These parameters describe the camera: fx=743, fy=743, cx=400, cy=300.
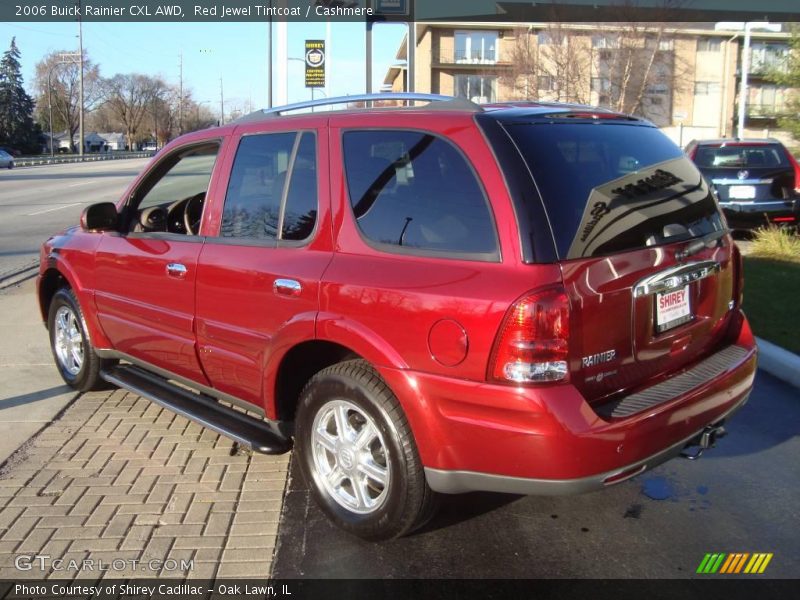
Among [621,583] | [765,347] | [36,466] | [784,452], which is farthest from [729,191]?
[36,466]

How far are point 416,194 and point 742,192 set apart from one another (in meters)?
9.88

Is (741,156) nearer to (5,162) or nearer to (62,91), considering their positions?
(5,162)

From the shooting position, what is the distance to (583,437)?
108 inches

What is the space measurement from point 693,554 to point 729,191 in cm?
948

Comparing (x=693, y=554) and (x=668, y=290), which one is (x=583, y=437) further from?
(x=693, y=554)

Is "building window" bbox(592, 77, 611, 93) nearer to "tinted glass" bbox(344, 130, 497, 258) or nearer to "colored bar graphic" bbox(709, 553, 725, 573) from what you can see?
"tinted glass" bbox(344, 130, 497, 258)

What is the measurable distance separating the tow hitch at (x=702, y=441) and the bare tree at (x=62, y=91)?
106 m

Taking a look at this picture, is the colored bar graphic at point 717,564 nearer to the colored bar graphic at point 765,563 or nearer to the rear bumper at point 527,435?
the colored bar graphic at point 765,563

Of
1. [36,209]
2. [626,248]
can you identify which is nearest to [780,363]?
[626,248]

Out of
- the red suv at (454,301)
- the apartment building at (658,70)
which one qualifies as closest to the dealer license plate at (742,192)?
the red suv at (454,301)

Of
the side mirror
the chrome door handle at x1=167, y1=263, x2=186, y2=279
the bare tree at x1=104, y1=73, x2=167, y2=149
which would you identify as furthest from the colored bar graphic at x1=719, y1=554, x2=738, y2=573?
the bare tree at x1=104, y1=73, x2=167, y2=149

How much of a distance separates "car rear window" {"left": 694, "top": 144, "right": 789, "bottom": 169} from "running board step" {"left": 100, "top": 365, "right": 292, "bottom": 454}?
989 centimetres

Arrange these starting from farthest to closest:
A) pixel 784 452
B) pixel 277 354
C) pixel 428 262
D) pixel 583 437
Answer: pixel 784 452
pixel 277 354
pixel 428 262
pixel 583 437

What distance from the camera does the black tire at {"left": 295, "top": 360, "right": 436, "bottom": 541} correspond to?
→ 312 cm
